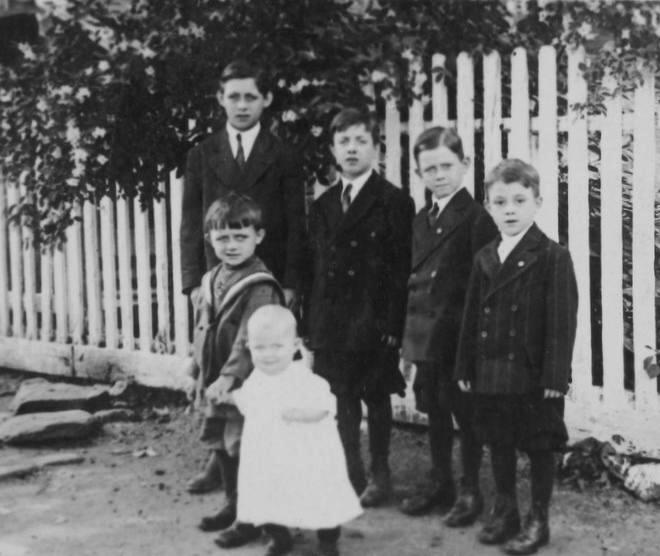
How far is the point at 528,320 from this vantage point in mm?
3555

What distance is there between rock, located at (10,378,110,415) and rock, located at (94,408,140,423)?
0.11 meters

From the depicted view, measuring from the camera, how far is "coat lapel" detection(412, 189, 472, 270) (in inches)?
155

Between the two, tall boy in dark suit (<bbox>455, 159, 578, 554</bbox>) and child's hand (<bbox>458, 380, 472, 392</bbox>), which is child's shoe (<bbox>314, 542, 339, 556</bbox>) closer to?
tall boy in dark suit (<bbox>455, 159, 578, 554</bbox>)

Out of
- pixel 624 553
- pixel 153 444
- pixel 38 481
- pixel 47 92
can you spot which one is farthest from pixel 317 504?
pixel 47 92

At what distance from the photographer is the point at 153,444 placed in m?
5.45

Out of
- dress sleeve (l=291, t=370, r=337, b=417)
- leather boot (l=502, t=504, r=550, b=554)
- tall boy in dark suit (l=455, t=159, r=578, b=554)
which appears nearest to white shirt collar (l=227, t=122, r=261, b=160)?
tall boy in dark suit (l=455, t=159, r=578, b=554)

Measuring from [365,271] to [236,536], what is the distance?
126 centimetres

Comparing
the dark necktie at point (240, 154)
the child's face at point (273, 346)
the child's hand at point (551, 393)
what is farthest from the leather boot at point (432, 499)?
the dark necktie at point (240, 154)

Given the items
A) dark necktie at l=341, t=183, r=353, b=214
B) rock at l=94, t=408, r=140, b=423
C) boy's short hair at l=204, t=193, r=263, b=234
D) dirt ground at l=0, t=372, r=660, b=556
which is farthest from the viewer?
rock at l=94, t=408, r=140, b=423

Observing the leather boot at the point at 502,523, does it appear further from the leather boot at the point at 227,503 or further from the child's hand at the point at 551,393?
the leather boot at the point at 227,503

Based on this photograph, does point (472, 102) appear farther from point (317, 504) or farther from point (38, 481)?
point (38, 481)

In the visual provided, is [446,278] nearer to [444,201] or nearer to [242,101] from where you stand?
[444,201]

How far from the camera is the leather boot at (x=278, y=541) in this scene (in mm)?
3537

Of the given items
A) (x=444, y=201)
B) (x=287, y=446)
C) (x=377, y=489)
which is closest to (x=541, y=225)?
(x=444, y=201)
